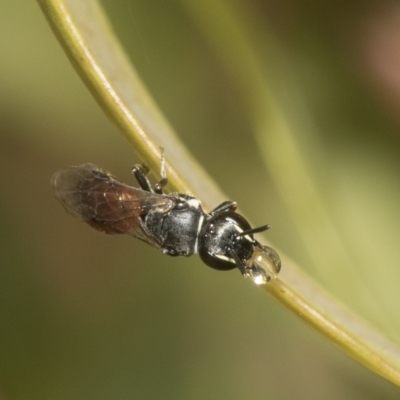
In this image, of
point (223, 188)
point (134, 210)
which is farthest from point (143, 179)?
point (223, 188)

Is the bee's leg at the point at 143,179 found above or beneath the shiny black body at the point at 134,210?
above

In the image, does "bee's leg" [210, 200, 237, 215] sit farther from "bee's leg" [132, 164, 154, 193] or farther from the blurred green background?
the blurred green background

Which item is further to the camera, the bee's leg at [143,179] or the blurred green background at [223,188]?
the blurred green background at [223,188]

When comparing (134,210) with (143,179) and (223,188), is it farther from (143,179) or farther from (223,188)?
(223,188)

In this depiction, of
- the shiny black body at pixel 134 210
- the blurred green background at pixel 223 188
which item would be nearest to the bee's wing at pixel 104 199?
the shiny black body at pixel 134 210

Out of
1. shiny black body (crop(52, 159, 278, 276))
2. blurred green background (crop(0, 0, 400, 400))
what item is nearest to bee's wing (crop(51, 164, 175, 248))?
shiny black body (crop(52, 159, 278, 276))

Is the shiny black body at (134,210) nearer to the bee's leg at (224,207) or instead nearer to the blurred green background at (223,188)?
the bee's leg at (224,207)

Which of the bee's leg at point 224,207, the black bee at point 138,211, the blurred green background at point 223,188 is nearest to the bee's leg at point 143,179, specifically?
the black bee at point 138,211

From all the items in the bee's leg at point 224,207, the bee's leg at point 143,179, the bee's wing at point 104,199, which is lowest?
the bee's wing at point 104,199

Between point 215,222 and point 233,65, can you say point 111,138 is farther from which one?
point 215,222
